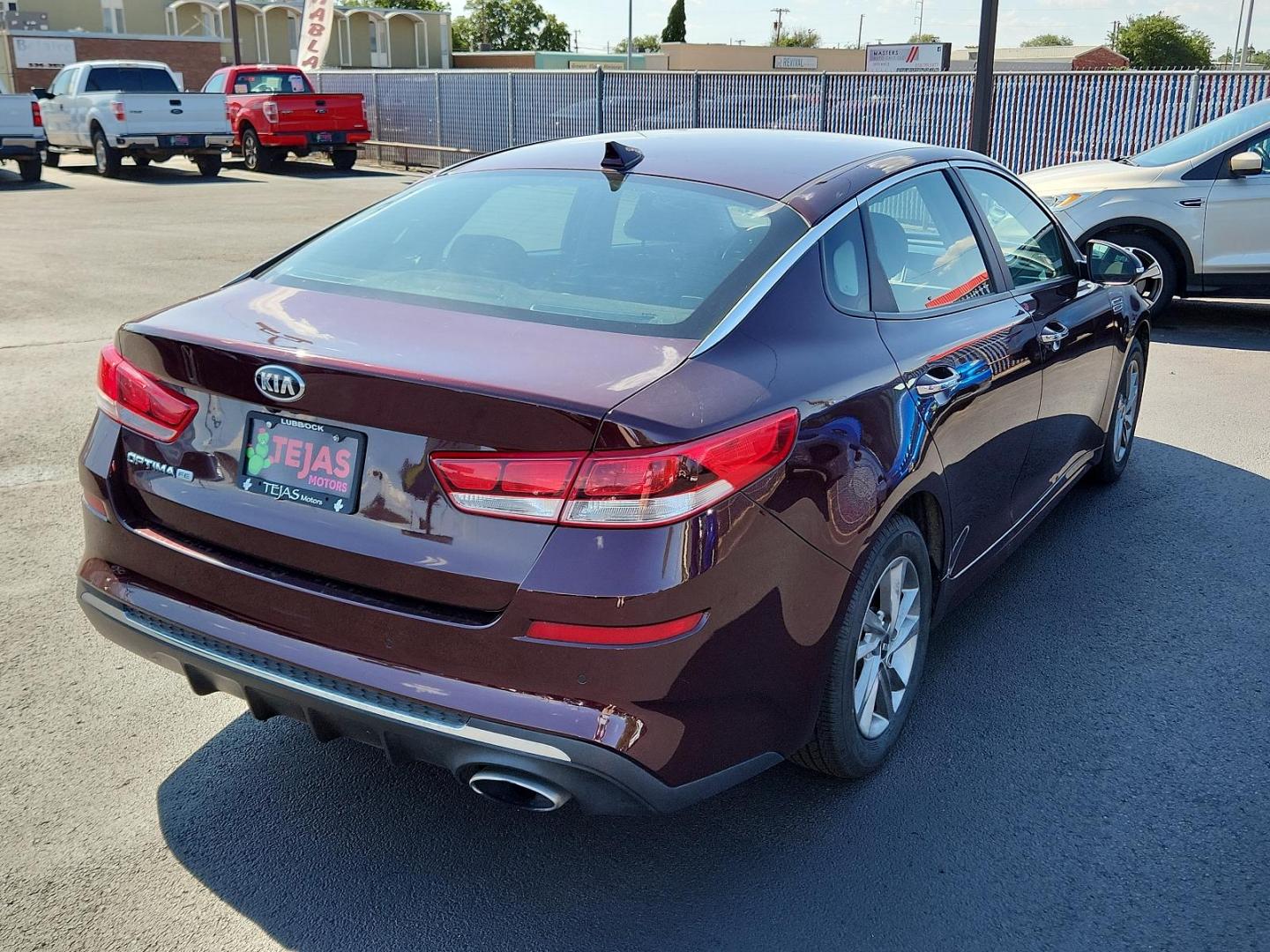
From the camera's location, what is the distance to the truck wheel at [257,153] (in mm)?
25297

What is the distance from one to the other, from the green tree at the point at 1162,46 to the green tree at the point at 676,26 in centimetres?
3702

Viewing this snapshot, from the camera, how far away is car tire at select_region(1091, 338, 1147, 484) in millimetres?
5680

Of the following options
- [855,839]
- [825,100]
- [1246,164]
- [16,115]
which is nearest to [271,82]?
[16,115]

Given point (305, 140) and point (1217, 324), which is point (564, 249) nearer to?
point (1217, 324)

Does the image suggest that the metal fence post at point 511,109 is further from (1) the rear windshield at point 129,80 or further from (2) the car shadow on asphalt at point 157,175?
(1) the rear windshield at point 129,80

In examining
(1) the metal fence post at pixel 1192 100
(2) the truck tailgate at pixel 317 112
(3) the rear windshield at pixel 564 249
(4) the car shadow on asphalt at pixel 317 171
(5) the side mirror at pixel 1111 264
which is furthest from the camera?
(4) the car shadow on asphalt at pixel 317 171

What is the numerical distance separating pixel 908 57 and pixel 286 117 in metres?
14.9

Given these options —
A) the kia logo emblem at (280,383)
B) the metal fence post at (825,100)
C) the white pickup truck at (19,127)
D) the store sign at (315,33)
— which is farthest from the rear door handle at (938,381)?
the store sign at (315,33)

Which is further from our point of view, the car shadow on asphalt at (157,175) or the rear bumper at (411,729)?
the car shadow on asphalt at (157,175)

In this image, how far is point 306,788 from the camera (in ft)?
10.8

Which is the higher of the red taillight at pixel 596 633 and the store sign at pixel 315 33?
the store sign at pixel 315 33

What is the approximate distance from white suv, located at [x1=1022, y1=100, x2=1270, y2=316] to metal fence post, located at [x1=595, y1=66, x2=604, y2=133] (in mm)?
14128

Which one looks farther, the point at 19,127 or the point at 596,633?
the point at 19,127

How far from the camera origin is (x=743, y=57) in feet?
253
